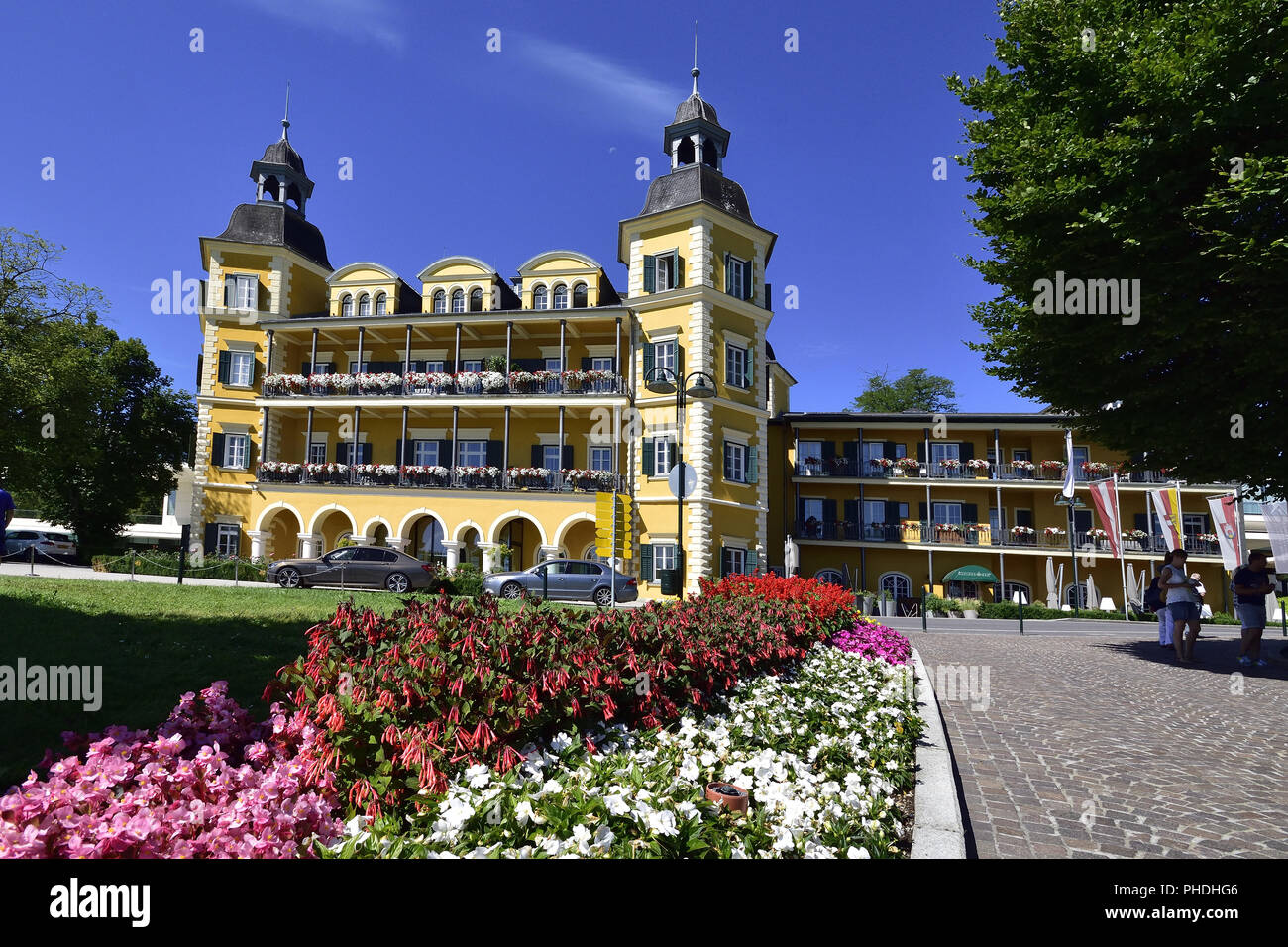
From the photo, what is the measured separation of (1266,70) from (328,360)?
32378 mm

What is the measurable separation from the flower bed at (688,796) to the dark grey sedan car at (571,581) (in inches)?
609

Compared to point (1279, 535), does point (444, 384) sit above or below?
above

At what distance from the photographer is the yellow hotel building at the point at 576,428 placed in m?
26.2

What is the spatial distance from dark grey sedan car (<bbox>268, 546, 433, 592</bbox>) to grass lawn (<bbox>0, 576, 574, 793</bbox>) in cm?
721

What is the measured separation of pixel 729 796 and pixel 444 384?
27542 millimetres

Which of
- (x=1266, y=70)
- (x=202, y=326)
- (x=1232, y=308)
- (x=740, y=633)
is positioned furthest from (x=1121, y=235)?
(x=202, y=326)

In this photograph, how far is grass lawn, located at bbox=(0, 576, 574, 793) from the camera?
4.57 meters

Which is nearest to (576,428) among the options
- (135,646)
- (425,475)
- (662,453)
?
(662,453)

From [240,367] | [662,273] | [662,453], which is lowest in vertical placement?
[662,453]

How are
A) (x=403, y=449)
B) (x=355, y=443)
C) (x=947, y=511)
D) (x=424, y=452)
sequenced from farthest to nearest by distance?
1. (x=947, y=511)
2. (x=424, y=452)
3. (x=403, y=449)
4. (x=355, y=443)

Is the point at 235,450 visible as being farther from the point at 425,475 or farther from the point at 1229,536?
the point at 1229,536

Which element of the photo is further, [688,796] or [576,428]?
[576,428]

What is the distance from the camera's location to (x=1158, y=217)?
32.5ft
